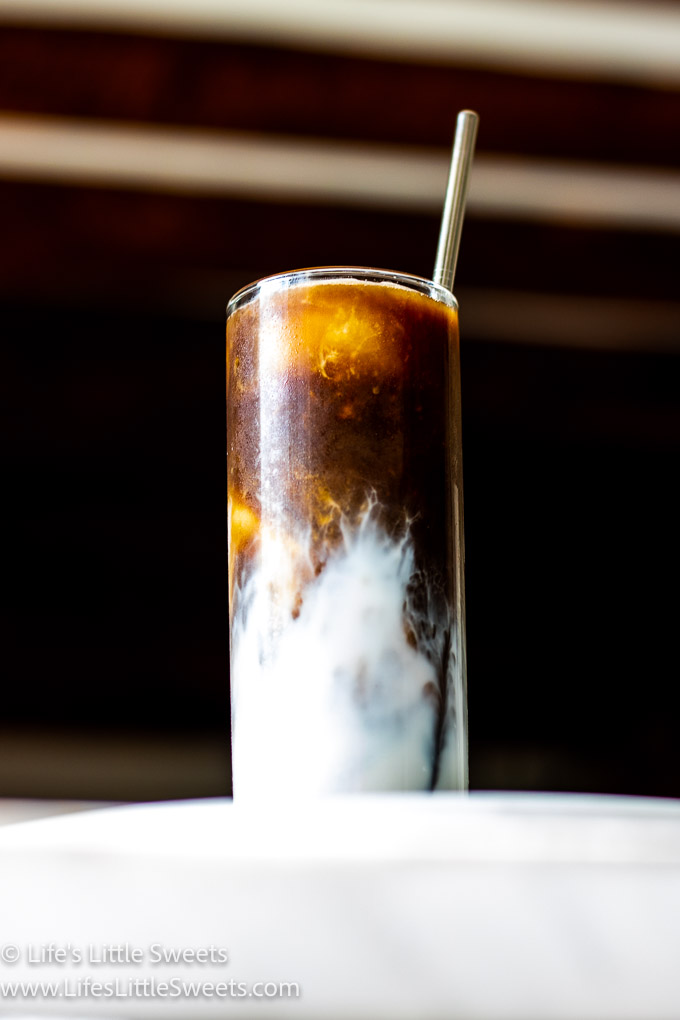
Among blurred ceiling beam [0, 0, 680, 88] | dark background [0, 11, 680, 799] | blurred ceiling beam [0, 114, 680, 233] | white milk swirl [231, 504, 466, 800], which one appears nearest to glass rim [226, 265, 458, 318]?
white milk swirl [231, 504, 466, 800]

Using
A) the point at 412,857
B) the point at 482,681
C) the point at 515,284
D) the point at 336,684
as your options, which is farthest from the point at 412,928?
the point at 482,681

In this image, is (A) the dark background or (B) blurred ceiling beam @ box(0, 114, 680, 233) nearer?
(B) blurred ceiling beam @ box(0, 114, 680, 233)

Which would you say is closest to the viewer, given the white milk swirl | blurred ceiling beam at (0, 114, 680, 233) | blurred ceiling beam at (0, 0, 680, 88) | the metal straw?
the white milk swirl

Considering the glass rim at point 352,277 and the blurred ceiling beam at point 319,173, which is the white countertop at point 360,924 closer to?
the glass rim at point 352,277

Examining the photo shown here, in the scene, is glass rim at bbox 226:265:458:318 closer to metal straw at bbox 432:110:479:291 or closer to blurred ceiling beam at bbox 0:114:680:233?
metal straw at bbox 432:110:479:291

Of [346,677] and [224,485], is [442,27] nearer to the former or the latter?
[224,485]
